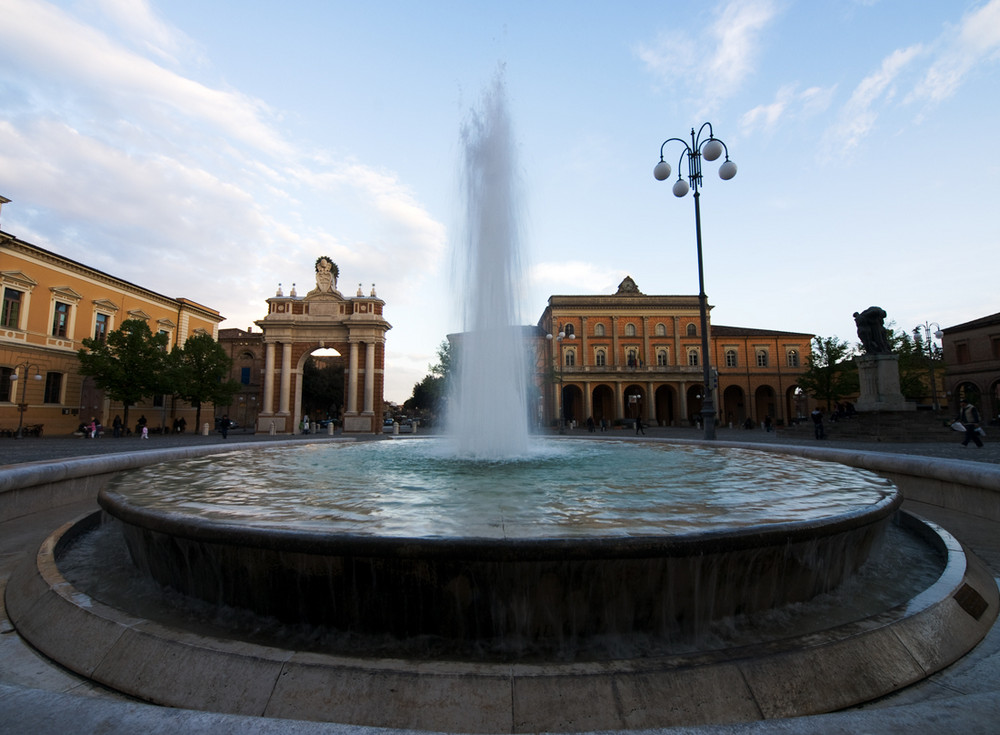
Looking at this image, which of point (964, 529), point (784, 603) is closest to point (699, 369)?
point (964, 529)

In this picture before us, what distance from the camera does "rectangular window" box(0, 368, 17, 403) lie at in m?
27.4

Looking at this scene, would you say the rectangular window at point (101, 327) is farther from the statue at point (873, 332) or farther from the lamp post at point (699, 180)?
the statue at point (873, 332)

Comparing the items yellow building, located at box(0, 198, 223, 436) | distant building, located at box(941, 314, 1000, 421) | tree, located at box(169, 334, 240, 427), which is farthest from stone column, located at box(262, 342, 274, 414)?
distant building, located at box(941, 314, 1000, 421)

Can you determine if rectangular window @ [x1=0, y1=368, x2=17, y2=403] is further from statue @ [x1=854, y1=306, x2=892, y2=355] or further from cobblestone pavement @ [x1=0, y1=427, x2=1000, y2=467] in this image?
statue @ [x1=854, y1=306, x2=892, y2=355]

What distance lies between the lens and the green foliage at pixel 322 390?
6391 cm

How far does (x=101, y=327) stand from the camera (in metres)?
34.8

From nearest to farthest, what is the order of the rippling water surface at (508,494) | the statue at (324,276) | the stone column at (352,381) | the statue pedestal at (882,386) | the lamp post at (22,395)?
1. the rippling water surface at (508,494)
2. the statue pedestal at (882,386)
3. the lamp post at (22,395)
4. the stone column at (352,381)
5. the statue at (324,276)

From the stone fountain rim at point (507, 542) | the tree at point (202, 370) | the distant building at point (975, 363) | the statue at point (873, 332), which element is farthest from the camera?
the distant building at point (975, 363)

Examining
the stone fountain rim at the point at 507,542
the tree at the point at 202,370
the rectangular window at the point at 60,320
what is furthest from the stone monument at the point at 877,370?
the rectangular window at the point at 60,320

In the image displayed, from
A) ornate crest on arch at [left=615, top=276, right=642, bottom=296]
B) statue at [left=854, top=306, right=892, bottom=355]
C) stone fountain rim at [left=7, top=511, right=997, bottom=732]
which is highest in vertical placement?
ornate crest on arch at [left=615, top=276, right=642, bottom=296]

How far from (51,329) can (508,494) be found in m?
38.0

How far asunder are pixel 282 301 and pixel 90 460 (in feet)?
122

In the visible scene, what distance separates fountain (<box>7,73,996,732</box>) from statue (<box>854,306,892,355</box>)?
805 inches

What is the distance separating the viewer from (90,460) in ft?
22.8
